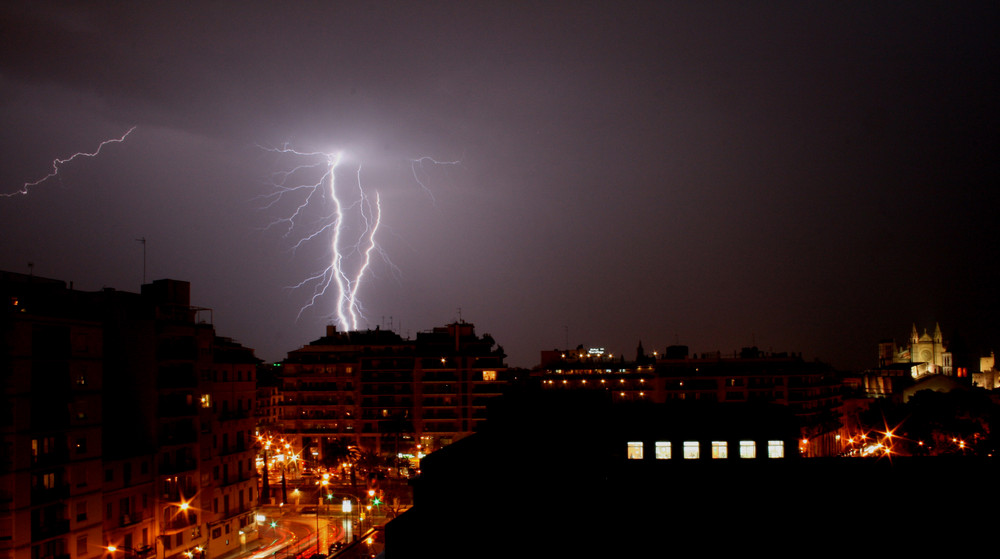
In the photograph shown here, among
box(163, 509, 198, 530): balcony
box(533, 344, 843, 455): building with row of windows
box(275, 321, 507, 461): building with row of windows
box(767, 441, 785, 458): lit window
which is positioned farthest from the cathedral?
box(163, 509, 198, 530): balcony

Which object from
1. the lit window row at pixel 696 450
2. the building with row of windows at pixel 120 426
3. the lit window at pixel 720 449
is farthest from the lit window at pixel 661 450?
the building with row of windows at pixel 120 426

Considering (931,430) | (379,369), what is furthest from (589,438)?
(379,369)

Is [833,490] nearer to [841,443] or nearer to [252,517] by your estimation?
[252,517]

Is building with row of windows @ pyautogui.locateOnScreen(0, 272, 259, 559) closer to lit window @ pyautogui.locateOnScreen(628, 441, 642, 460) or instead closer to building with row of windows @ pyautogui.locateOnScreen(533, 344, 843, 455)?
lit window @ pyautogui.locateOnScreen(628, 441, 642, 460)

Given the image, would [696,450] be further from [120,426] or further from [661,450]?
[120,426]

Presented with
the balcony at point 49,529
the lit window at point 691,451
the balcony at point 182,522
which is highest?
the lit window at point 691,451

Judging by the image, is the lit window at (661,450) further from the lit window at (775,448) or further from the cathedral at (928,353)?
the cathedral at (928,353)
